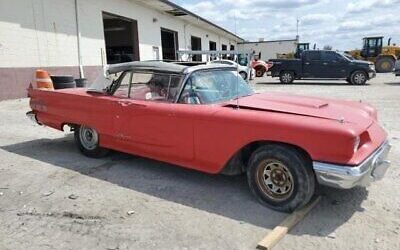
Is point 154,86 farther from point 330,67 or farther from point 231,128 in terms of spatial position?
point 330,67

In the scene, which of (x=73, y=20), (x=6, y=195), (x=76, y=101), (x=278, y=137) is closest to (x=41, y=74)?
(x=76, y=101)

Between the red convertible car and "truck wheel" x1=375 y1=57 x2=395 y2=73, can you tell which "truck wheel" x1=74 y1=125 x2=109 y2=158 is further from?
"truck wheel" x1=375 y1=57 x2=395 y2=73

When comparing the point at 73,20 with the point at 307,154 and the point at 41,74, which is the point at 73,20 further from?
the point at 307,154

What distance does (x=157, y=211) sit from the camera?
4227mm

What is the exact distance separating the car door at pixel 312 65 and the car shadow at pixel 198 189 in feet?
58.2

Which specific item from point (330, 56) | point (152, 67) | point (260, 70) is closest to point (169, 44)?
point (260, 70)

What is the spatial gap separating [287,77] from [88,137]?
1845 centimetres

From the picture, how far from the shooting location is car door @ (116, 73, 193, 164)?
4.74 m

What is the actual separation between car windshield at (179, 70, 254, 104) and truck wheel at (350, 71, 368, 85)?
17660 mm

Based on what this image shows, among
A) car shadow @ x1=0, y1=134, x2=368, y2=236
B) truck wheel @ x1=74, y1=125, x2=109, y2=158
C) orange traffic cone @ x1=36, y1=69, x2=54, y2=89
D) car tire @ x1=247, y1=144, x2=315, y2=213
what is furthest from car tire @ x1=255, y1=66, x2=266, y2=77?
car tire @ x1=247, y1=144, x2=315, y2=213

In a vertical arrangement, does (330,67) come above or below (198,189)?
above

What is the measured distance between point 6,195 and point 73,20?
42.8ft

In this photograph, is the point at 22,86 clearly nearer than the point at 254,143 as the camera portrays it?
No

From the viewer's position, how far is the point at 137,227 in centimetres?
387
